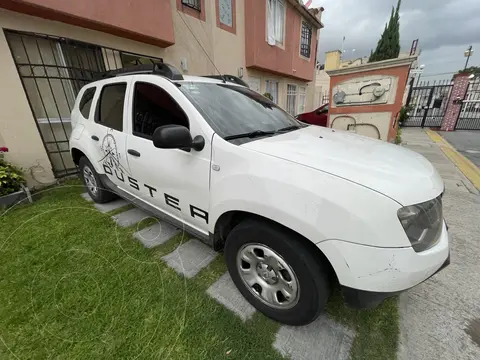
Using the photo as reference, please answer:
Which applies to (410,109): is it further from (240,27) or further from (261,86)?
(240,27)

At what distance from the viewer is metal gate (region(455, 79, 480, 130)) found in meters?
11.5

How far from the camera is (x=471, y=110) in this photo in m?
12.2

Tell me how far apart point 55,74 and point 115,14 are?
5.50ft

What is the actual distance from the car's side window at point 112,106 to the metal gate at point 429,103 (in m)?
15.7

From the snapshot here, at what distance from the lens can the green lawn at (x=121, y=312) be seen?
4.84ft

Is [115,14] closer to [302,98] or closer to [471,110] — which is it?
[302,98]

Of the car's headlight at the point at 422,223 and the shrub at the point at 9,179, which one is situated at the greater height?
the car's headlight at the point at 422,223

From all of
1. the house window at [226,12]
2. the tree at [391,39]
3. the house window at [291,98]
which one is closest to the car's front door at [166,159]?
the house window at [226,12]

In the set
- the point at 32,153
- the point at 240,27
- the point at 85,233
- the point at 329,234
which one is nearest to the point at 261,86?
the point at 240,27

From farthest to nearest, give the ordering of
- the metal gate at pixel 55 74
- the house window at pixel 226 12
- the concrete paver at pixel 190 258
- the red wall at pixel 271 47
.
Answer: the red wall at pixel 271 47 < the house window at pixel 226 12 < the metal gate at pixel 55 74 < the concrete paver at pixel 190 258

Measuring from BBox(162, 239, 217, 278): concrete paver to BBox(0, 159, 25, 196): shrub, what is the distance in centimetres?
313

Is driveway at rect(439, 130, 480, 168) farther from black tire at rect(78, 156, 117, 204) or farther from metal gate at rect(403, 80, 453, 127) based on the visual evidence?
black tire at rect(78, 156, 117, 204)

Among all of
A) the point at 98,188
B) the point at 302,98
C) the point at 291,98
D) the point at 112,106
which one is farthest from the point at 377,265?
the point at 302,98

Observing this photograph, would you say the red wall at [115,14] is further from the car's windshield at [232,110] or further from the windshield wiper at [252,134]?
the windshield wiper at [252,134]
